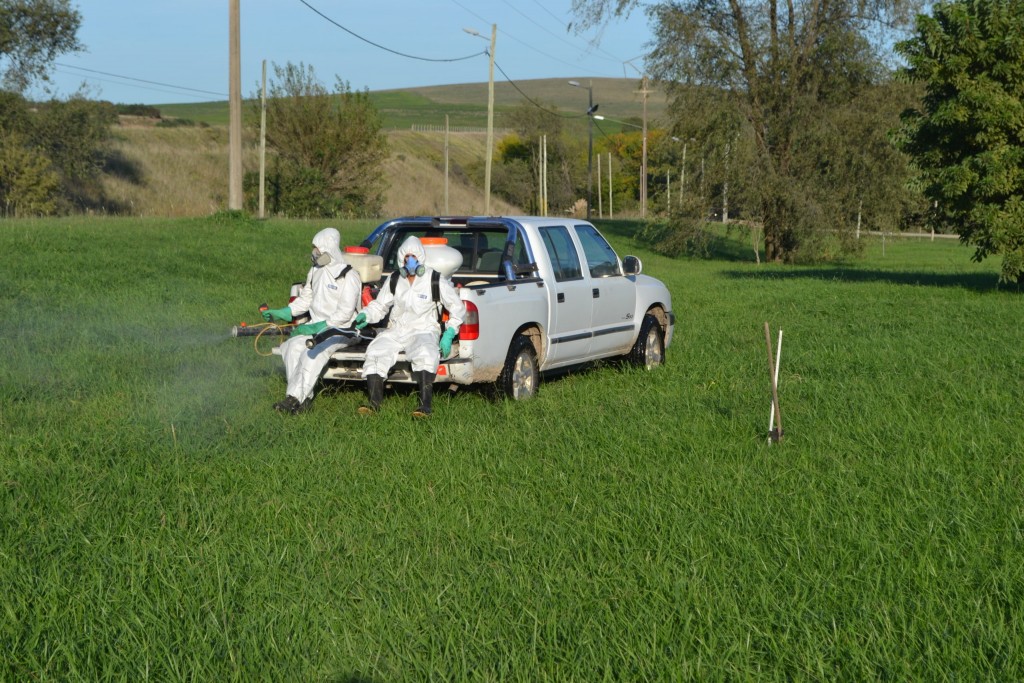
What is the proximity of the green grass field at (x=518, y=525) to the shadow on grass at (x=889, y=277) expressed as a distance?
56.3ft

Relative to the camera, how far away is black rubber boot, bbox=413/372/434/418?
1048 cm

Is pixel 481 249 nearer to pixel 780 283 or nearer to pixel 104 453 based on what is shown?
pixel 104 453

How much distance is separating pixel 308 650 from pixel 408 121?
506 ft

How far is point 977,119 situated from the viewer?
2667 cm

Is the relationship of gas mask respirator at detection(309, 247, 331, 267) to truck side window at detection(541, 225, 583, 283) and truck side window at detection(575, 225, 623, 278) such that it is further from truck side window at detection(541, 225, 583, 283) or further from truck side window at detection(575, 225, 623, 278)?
truck side window at detection(575, 225, 623, 278)

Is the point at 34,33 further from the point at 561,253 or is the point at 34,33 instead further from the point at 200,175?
the point at 561,253

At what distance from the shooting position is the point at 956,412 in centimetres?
1067

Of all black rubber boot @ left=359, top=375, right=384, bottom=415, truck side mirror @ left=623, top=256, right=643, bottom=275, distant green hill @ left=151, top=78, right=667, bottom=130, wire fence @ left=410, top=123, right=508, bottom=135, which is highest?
distant green hill @ left=151, top=78, right=667, bottom=130

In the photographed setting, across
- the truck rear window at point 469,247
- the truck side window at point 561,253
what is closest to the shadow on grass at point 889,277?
the truck side window at point 561,253

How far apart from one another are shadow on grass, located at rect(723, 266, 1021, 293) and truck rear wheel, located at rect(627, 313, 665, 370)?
1609cm

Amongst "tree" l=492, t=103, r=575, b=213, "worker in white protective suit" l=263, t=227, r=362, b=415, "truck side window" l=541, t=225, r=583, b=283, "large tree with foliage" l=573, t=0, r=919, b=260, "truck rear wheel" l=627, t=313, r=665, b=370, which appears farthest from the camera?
"tree" l=492, t=103, r=575, b=213

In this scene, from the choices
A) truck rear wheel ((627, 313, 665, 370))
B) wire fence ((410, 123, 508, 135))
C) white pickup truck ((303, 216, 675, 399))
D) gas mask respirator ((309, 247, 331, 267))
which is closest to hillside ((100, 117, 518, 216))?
wire fence ((410, 123, 508, 135))

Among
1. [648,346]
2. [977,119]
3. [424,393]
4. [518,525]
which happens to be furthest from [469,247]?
[977,119]

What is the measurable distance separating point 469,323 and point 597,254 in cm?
311
